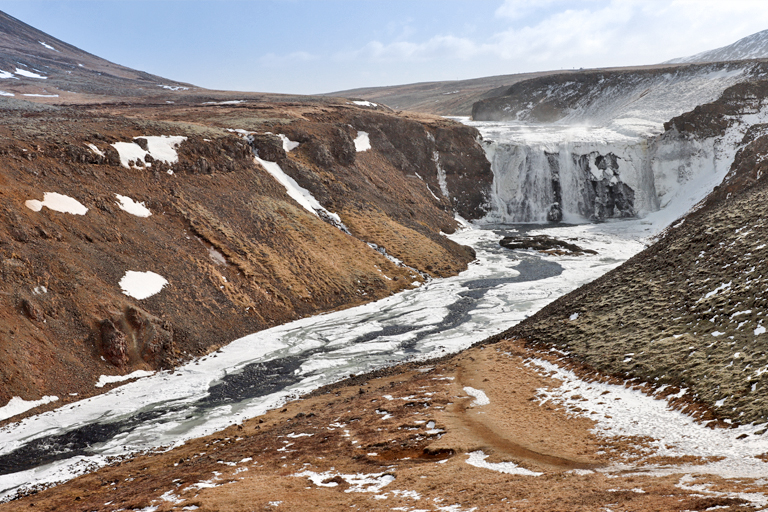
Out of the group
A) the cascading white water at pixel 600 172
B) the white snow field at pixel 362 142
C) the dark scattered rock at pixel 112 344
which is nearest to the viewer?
the dark scattered rock at pixel 112 344

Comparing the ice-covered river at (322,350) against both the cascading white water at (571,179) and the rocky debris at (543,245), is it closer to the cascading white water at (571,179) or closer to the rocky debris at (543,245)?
the rocky debris at (543,245)

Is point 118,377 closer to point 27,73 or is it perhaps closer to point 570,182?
point 570,182

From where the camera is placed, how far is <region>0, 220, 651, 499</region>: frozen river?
58.8 ft

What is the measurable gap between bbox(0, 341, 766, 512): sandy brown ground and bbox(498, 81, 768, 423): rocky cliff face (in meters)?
2.69

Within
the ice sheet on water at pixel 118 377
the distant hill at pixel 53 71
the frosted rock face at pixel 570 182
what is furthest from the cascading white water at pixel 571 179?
the distant hill at pixel 53 71

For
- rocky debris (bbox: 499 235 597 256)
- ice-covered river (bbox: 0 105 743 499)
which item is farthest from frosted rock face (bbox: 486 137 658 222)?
rocky debris (bbox: 499 235 597 256)

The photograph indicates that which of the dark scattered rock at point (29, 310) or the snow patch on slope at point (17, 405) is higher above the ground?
the dark scattered rock at point (29, 310)

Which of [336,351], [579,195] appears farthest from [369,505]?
[579,195]

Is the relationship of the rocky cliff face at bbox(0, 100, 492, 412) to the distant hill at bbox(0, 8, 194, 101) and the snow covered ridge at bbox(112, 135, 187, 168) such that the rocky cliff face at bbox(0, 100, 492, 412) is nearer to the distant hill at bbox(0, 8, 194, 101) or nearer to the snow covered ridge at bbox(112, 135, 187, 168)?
the snow covered ridge at bbox(112, 135, 187, 168)

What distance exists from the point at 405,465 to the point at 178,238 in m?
23.0

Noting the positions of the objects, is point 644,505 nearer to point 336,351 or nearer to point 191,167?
point 336,351

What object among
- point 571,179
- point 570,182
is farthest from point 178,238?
point 571,179

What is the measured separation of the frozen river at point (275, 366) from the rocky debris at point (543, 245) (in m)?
3.08

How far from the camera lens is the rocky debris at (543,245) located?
48.2 meters
